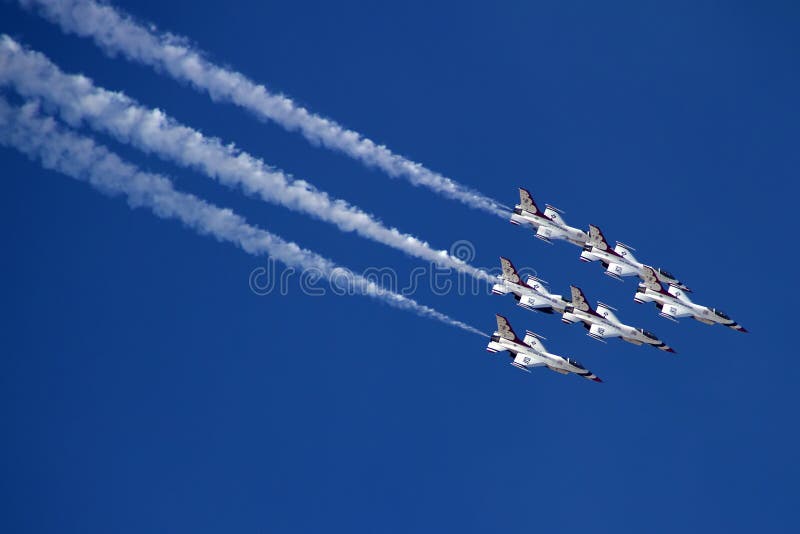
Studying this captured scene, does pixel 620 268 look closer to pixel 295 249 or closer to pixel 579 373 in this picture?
pixel 579 373

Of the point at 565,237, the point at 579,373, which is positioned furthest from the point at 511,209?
the point at 579,373

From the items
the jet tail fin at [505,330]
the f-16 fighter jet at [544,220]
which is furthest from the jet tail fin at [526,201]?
the jet tail fin at [505,330]

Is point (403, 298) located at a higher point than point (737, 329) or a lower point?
lower

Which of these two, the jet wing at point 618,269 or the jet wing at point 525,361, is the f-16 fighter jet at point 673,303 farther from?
the jet wing at point 525,361

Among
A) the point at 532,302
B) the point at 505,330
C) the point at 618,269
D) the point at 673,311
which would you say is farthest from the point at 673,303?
the point at 505,330

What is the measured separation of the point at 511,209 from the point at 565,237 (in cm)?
399

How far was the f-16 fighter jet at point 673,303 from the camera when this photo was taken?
93.7m

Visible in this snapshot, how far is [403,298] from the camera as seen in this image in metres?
89.8

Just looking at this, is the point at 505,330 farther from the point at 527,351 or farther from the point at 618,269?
the point at 618,269

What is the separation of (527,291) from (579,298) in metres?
3.29

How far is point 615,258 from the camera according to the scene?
94062 mm

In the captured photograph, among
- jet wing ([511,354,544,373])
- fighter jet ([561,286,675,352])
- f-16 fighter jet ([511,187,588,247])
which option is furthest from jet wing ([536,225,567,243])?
jet wing ([511,354,544,373])

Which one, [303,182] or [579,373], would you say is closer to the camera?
[303,182]

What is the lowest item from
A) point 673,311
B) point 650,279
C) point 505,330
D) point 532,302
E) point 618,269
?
point 505,330
